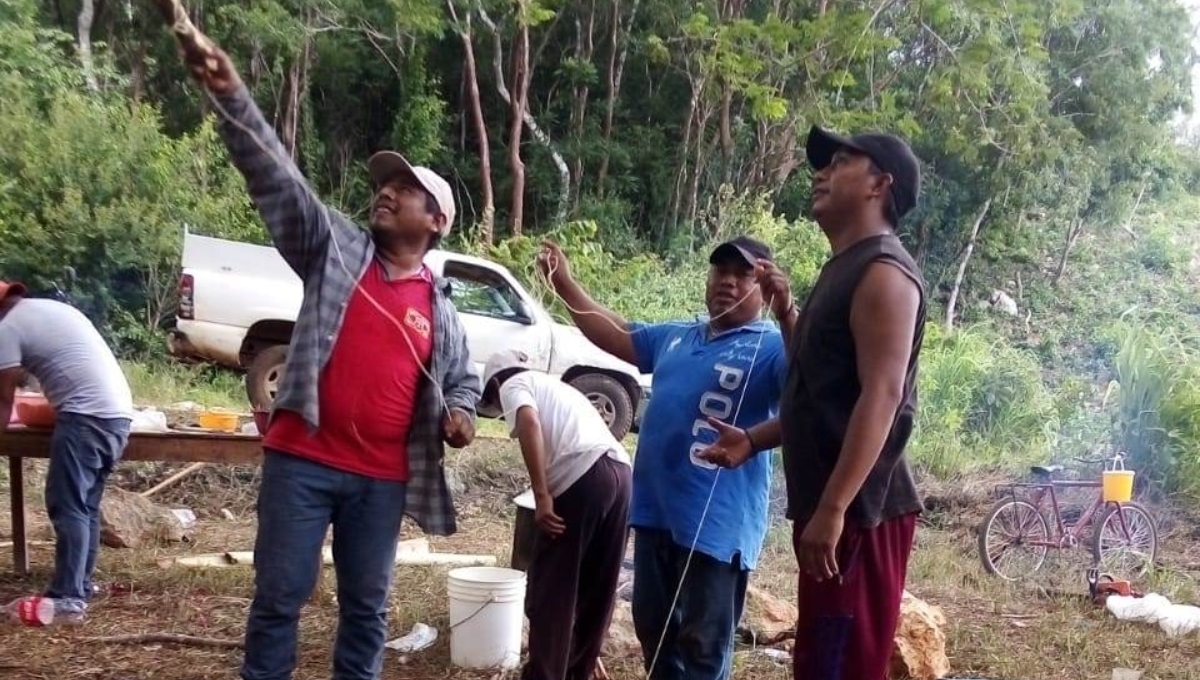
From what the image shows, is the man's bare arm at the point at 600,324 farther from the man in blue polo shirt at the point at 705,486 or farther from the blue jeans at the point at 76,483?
the blue jeans at the point at 76,483

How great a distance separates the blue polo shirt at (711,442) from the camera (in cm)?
302

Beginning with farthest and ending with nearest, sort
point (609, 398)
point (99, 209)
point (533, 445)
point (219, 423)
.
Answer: point (99, 209), point (609, 398), point (219, 423), point (533, 445)

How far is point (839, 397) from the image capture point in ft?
7.51

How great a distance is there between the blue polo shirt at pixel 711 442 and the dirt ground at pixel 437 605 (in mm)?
1260

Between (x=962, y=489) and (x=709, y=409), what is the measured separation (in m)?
5.79

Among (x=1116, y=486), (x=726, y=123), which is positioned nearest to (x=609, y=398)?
(x=1116, y=486)

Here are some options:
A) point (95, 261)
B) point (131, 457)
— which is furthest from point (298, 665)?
point (95, 261)

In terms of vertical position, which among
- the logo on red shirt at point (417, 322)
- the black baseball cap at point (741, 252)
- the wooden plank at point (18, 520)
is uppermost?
the black baseball cap at point (741, 252)

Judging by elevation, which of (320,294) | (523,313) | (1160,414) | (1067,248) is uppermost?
(1067,248)

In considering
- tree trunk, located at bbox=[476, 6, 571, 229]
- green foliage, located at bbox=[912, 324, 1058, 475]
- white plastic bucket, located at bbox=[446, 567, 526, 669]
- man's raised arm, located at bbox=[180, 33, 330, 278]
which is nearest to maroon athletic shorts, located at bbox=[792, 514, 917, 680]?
man's raised arm, located at bbox=[180, 33, 330, 278]

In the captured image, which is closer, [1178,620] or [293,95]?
[1178,620]

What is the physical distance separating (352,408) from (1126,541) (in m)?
5.58

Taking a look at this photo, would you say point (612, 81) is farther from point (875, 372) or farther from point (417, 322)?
point (875, 372)

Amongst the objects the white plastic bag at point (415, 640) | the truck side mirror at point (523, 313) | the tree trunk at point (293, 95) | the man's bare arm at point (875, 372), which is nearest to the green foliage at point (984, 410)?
the truck side mirror at point (523, 313)
